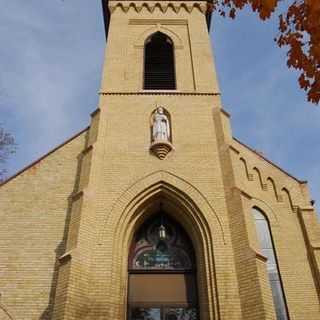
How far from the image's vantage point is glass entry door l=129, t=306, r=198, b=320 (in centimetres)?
893

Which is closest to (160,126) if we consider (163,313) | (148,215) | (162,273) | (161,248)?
(148,215)

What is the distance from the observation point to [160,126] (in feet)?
37.0

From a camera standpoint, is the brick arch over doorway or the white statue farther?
the white statue

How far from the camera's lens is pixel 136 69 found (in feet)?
45.5

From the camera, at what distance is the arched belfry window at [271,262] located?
9867 mm

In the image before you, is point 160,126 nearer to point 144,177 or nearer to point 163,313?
point 144,177

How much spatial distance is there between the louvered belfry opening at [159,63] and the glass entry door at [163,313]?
767 cm

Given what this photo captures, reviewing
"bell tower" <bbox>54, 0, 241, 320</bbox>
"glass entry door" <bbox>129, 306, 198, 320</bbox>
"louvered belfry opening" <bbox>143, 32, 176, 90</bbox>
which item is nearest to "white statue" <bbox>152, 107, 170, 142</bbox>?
"bell tower" <bbox>54, 0, 241, 320</bbox>

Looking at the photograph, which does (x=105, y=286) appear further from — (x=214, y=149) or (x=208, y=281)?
(x=214, y=149)

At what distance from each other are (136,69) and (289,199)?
272 inches

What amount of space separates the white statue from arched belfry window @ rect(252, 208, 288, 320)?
3.52 metres

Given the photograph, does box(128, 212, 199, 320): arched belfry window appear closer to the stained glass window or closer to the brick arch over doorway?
the stained glass window

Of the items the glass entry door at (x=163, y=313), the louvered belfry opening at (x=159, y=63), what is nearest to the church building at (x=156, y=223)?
the glass entry door at (x=163, y=313)

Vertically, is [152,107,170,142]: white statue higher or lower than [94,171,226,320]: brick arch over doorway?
higher
